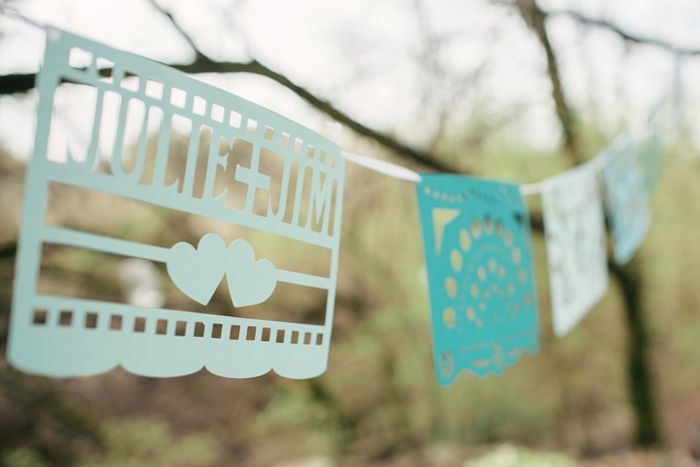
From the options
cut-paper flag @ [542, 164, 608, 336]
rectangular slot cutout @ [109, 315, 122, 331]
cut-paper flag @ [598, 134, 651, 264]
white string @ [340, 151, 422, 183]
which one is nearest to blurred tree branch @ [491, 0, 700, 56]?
cut-paper flag @ [598, 134, 651, 264]

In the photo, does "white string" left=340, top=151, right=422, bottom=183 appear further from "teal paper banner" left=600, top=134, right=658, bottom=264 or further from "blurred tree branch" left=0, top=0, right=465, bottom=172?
"teal paper banner" left=600, top=134, right=658, bottom=264

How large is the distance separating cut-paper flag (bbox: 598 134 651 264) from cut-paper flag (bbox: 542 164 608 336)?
11cm

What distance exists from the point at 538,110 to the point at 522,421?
5.88 ft

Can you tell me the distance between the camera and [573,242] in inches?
67.3

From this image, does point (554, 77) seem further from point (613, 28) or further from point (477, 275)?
point (477, 275)

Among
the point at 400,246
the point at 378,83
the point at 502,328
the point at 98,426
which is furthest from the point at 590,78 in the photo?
the point at 98,426

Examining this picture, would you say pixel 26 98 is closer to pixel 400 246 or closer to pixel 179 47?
pixel 179 47

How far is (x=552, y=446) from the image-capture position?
12.6ft

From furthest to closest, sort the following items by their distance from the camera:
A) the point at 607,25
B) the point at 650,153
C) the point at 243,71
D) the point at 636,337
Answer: the point at 636,337 < the point at 607,25 < the point at 650,153 < the point at 243,71

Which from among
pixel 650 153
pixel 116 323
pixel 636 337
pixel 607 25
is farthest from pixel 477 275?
pixel 636 337

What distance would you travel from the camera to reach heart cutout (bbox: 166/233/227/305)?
2.55 ft

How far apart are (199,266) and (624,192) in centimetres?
166

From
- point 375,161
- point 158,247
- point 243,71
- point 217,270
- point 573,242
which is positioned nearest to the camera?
point 158,247

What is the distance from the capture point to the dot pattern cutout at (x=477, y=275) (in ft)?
3.99
